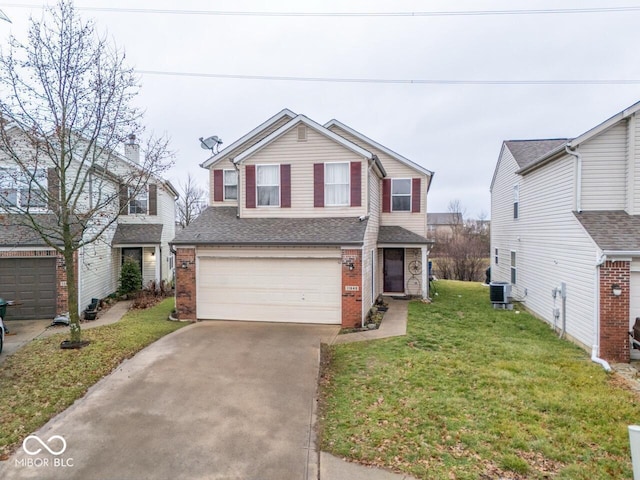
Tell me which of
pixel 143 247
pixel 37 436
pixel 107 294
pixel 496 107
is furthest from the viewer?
A: pixel 496 107

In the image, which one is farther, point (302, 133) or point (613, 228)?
point (302, 133)

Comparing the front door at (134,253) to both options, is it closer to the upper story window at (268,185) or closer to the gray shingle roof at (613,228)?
the upper story window at (268,185)

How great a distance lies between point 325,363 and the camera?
8.11m

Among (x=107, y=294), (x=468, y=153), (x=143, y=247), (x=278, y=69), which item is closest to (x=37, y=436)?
(x=107, y=294)

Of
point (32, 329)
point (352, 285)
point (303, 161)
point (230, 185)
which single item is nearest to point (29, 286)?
point (32, 329)

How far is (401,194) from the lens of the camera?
1662cm

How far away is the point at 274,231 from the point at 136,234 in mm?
9168

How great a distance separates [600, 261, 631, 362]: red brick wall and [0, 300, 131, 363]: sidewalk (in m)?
13.9

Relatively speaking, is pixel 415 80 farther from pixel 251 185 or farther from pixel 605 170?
pixel 251 185

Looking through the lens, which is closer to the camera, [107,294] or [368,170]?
[368,170]

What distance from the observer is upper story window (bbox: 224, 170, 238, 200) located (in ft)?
50.2

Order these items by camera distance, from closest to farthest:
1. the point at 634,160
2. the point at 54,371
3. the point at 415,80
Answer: the point at 54,371 → the point at 634,160 → the point at 415,80

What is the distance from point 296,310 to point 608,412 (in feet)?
26.1

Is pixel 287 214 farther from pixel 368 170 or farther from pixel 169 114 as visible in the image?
pixel 169 114
